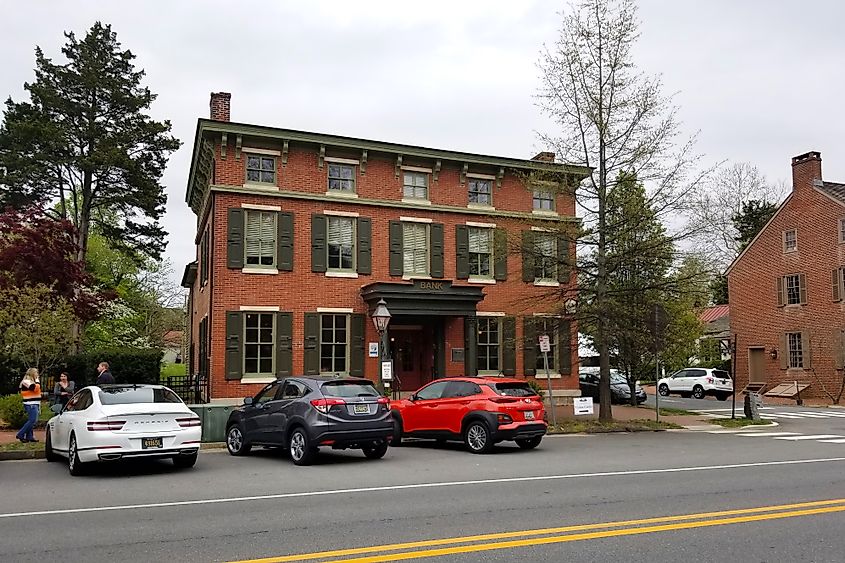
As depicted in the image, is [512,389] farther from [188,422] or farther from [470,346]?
[470,346]

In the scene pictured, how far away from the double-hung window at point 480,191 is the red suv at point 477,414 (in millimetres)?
12573

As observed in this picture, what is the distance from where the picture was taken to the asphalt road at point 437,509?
271 inches

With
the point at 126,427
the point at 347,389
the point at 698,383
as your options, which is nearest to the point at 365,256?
A: the point at 347,389

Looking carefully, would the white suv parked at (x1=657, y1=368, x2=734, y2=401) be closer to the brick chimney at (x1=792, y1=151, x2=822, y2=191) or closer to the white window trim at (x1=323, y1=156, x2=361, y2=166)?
the brick chimney at (x1=792, y1=151, x2=822, y2=191)

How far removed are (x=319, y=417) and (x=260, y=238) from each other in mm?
12288

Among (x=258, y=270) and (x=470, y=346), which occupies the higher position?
(x=258, y=270)

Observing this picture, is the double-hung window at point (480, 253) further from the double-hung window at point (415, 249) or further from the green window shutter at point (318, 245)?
the green window shutter at point (318, 245)

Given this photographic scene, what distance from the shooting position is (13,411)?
61.3 ft

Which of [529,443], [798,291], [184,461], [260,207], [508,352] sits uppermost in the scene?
[260,207]

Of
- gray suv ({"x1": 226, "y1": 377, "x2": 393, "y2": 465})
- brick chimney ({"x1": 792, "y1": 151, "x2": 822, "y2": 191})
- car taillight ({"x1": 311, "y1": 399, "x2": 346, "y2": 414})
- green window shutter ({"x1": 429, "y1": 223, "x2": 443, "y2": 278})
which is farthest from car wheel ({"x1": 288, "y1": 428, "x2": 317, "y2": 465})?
brick chimney ({"x1": 792, "y1": 151, "x2": 822, "y2": 191})

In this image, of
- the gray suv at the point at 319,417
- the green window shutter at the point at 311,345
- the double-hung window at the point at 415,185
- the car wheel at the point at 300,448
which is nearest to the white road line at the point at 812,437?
the gray suv at the point at 319,417

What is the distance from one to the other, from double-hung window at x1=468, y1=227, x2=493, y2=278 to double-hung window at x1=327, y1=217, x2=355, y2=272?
450 cm

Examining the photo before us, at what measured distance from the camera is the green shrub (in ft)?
61.2

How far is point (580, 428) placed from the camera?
21078 mm
